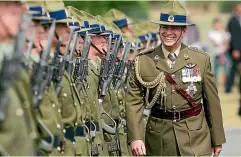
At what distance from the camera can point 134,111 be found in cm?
814

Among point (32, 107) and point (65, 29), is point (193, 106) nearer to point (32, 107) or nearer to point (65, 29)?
point (65, 29)

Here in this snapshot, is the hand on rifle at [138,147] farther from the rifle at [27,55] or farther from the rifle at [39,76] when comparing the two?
the rifle at [27,55]

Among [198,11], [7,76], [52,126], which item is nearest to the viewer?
[7,76]

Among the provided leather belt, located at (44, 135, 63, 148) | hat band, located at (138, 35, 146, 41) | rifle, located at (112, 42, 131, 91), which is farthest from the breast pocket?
hat band, located at (138, 35, 146, 41)

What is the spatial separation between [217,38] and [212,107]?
13.3 m

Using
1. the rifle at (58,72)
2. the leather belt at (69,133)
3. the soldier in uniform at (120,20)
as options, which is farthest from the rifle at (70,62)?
the soldier in uniform at (120,20)

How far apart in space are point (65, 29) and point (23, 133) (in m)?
1.74

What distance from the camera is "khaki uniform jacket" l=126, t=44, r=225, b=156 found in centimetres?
807

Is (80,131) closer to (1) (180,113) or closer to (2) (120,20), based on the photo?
(1) (180,113)

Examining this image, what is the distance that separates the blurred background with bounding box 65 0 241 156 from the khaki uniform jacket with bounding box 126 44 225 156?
2.76 m

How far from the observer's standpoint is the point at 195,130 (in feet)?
26.6

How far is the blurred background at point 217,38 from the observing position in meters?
15.6

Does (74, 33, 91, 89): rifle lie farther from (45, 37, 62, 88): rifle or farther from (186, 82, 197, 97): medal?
(45, 37, 62, 88): rifle

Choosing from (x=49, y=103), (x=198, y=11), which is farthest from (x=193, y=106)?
(x=198, y=11)
